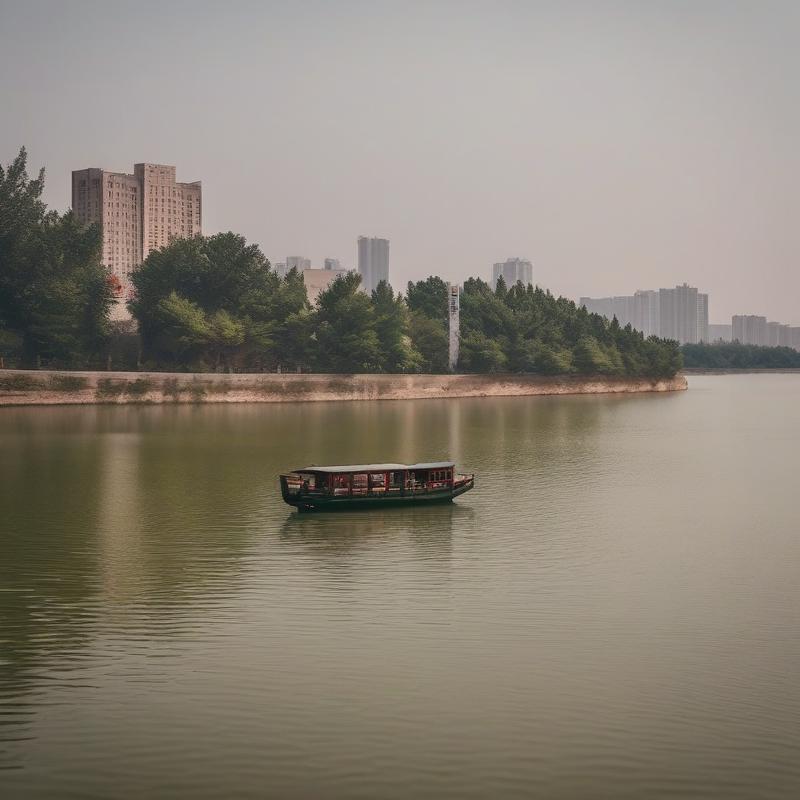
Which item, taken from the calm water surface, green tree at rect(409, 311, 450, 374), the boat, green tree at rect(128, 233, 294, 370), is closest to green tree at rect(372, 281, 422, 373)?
green tree at rect(409, 311, 450, 374)

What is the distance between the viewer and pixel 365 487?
88.3 feet

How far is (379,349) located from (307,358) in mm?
5744

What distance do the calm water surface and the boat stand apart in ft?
1.56

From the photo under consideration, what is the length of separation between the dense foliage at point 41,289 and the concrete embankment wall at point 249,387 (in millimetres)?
5506

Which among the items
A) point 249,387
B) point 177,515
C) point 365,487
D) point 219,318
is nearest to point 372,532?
point 365,487

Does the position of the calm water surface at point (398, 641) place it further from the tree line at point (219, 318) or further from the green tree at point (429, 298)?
the green tree at point (429, 298)

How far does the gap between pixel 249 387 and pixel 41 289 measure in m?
15.3

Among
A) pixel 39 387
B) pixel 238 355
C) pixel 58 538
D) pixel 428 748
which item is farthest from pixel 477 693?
pixel 238 355

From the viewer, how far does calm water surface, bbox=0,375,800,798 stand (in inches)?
421

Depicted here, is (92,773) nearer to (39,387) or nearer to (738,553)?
(738,553)

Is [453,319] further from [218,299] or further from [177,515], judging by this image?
[177,515]

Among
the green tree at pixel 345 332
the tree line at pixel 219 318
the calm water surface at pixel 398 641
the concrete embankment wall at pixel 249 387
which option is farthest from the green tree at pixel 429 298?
the calm water surface at pixel 398 641

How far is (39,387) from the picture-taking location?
63.7 meters

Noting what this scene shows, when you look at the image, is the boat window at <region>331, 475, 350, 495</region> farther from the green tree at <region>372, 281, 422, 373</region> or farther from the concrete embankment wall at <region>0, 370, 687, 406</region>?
the green tree at <region>372, 281, 422, 373</region>
